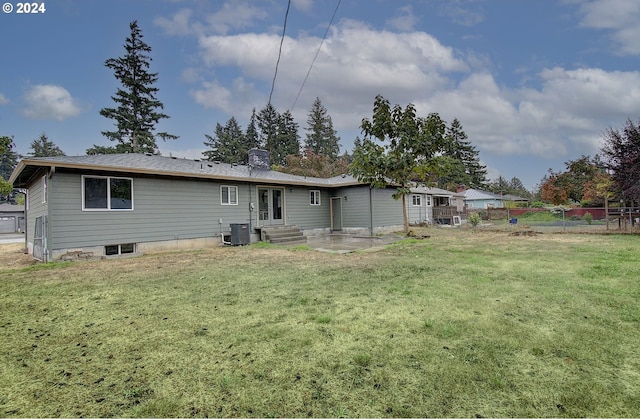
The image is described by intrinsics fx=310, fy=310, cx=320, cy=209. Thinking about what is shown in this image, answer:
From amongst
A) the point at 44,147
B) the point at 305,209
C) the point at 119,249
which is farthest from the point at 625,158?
the point at 44,147

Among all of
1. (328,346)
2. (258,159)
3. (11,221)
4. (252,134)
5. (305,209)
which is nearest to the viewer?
(328,346)

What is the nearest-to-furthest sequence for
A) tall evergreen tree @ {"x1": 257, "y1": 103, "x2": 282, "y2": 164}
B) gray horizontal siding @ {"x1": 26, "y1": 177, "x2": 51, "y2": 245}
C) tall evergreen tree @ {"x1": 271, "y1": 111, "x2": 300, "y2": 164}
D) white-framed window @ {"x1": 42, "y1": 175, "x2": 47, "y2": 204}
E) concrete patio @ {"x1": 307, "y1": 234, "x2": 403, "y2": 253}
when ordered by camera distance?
white-framed window @ {"x1": 42, "y1": 175, "x2": 47, "y2": 204}
gray horizontal siding @ {"x1": 26, "y1": 177, "x2": 51, "y2": 245}
concrete patio @ {"x1": 307, "y1": 234, "x2": 403, "y2": 253}
tall evergreen tree @ {"x1": 257, "y1": 103, "x2": 282, "y2": 164}
tall evergreen tree @ {"x1": 271, "y1": 111, "x2": 300, "y2": 164}

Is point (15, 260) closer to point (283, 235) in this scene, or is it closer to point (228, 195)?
point (228, 195)

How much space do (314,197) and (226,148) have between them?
2770 centimetres

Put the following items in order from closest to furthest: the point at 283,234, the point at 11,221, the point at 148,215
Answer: the point at 148,215, the point at 283,234, the point at 11,221

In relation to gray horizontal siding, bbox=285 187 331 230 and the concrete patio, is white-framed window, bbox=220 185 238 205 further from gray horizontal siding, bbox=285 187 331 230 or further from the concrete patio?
the concrete patio

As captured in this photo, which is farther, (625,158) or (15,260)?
(625,158)

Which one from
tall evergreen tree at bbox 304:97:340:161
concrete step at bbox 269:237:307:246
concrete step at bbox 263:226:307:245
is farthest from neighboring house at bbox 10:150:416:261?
tall evergreen tree at bbox 304:97:340:161

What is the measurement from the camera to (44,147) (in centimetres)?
5094

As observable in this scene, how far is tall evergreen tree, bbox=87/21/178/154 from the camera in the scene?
Result: 27.4 meters

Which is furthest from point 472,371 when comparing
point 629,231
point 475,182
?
point 475,182

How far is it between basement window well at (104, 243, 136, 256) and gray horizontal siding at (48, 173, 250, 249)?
0.22 m

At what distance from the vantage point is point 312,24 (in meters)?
7.59

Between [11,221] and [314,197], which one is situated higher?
[314,197]
